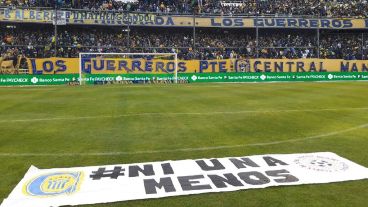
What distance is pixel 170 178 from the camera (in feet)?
18.0

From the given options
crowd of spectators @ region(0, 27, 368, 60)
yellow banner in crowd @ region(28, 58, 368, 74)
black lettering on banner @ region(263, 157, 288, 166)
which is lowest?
black lettering on banner @ region(263, 157, 288, 166)

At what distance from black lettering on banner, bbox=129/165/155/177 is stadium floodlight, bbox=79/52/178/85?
100.0 ft

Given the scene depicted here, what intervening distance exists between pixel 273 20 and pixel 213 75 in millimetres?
15643

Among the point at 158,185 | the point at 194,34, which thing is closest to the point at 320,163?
the point at 158,185

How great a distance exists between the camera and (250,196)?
4.80 metres

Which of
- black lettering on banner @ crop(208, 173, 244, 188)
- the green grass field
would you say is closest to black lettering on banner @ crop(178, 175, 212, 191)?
black lettering on banner @ crop(208, 173, 244, 188)

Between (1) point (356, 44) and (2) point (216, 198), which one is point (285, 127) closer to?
(2) point (216, 198)

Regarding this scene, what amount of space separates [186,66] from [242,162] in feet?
112

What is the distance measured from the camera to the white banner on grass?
4.84 m

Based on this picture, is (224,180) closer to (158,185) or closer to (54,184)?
(158,185)

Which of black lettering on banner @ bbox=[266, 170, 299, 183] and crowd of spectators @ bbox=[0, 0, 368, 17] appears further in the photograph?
crowd of spectators @ bbox=[0, 0, 368, 17]

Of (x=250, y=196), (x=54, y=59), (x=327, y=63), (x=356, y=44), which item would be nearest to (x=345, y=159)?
(x=250, y=196)

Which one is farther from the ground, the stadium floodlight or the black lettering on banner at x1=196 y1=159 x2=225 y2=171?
the stadium floodlight

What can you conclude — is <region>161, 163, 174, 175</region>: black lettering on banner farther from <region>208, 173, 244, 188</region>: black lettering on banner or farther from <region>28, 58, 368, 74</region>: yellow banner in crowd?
<region>28, 58, 368, 74</region>: yellow banner in crowd
